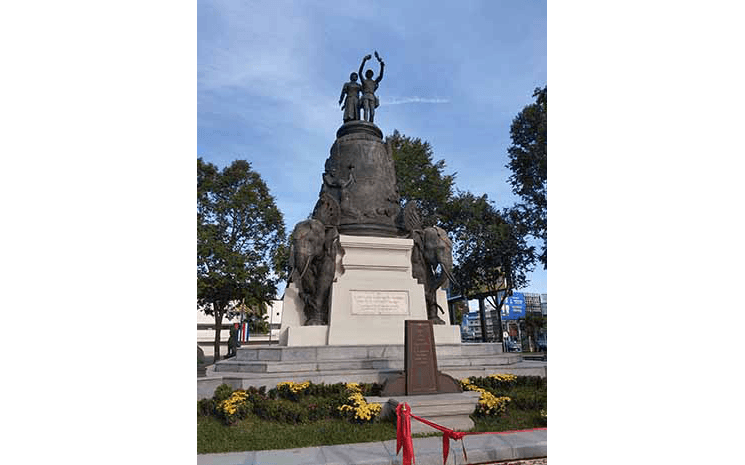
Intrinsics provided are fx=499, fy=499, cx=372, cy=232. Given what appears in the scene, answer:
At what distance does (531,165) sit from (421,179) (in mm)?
7438

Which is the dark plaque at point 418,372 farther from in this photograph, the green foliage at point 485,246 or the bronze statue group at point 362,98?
the green foliage at point 485,246

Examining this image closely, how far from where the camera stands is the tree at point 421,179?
32250mm

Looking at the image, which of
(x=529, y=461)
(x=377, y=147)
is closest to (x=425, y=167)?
(x=377, y=147)

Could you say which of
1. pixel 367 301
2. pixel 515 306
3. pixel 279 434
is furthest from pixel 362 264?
pixel 515 306

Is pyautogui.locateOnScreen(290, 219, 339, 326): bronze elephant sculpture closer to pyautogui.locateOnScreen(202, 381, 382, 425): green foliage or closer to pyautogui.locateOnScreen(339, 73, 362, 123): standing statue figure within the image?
pyautogui.locateOnScreen(202, 381, 382, 425): green foliage

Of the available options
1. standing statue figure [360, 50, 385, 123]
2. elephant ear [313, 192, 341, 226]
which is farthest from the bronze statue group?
elephant ear [313, 192, 341, 226]

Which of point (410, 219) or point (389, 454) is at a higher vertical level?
point (410, 219)

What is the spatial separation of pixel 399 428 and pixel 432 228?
9082mm

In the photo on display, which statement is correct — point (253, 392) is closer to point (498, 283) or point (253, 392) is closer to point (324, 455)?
point (324, 455)

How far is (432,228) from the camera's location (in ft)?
47.8

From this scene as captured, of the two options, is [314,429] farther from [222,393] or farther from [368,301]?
[368,301]

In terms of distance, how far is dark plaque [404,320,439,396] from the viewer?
832 cm

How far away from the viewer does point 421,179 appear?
33.2 meters

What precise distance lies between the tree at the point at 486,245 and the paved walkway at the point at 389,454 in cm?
2354
